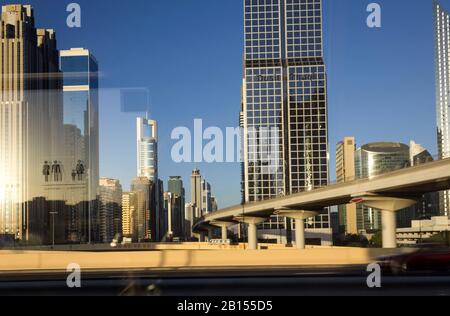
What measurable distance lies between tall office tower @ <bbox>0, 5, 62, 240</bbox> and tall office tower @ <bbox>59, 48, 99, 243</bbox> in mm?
120

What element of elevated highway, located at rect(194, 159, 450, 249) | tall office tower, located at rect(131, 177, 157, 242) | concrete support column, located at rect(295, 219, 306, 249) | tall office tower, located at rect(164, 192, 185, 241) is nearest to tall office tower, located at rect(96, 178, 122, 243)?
tall office tower, located at rect(131, 177, 157, 242)

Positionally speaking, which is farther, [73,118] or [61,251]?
[61,251]

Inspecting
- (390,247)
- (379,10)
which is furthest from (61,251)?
(379,10)

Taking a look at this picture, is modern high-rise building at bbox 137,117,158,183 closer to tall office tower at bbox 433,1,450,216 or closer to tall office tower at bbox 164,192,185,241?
tall office tower at bbox 164,192,185,241

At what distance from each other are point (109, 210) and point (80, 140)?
1.30 metres

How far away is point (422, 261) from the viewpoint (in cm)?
599

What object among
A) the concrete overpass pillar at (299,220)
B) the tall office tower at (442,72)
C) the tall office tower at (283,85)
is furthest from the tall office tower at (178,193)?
the concrete overpass pillar at (299,220)

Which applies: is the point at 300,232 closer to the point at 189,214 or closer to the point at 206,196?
the point at 189,214

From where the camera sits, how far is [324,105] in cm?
624

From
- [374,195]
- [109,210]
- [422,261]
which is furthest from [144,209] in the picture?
[374,195]

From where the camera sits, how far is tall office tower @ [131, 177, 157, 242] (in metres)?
6.00
